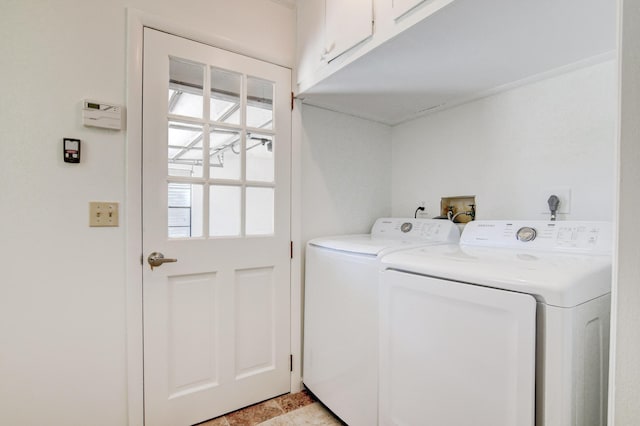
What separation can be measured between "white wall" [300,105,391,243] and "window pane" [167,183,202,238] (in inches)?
25.9

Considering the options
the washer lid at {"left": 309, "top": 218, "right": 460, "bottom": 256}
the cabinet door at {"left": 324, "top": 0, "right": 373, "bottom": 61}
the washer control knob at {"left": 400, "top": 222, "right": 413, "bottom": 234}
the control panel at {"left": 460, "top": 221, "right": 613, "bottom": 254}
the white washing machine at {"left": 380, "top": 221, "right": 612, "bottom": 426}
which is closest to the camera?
the white washing machine at {"left": 380, "top": 221, "right": 612, "bottom": 426}

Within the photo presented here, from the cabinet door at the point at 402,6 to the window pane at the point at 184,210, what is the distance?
4.00 feet

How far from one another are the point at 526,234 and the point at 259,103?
1595 millimetres

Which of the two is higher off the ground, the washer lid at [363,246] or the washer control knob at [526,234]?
the washer control knob at [526,234]

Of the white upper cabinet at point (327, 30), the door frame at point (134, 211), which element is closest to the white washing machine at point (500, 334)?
the white upper cabinet at point (327, 30)

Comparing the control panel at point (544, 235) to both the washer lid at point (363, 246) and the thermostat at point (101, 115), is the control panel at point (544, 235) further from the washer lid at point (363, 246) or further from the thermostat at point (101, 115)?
the thermostat at point (101, 115)

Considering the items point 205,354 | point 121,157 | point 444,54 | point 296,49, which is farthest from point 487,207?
point 121,157

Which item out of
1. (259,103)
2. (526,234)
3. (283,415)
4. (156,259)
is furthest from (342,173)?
(283,415)

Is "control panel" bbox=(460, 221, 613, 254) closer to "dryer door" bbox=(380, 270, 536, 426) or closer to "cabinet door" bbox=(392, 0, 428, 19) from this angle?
"dryer door" bbox=(380, 270, 536, 426)

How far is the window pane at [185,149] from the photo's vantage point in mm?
1555

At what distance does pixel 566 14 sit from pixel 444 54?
0.42 m

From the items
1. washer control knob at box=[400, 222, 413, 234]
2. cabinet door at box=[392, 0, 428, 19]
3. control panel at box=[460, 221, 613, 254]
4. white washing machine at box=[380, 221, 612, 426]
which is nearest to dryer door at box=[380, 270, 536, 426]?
white washing machine at box=[380, 221, 612, 426]

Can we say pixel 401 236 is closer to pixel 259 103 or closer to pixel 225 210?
pixel 225 210

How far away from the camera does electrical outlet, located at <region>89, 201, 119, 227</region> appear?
1.38 meters
